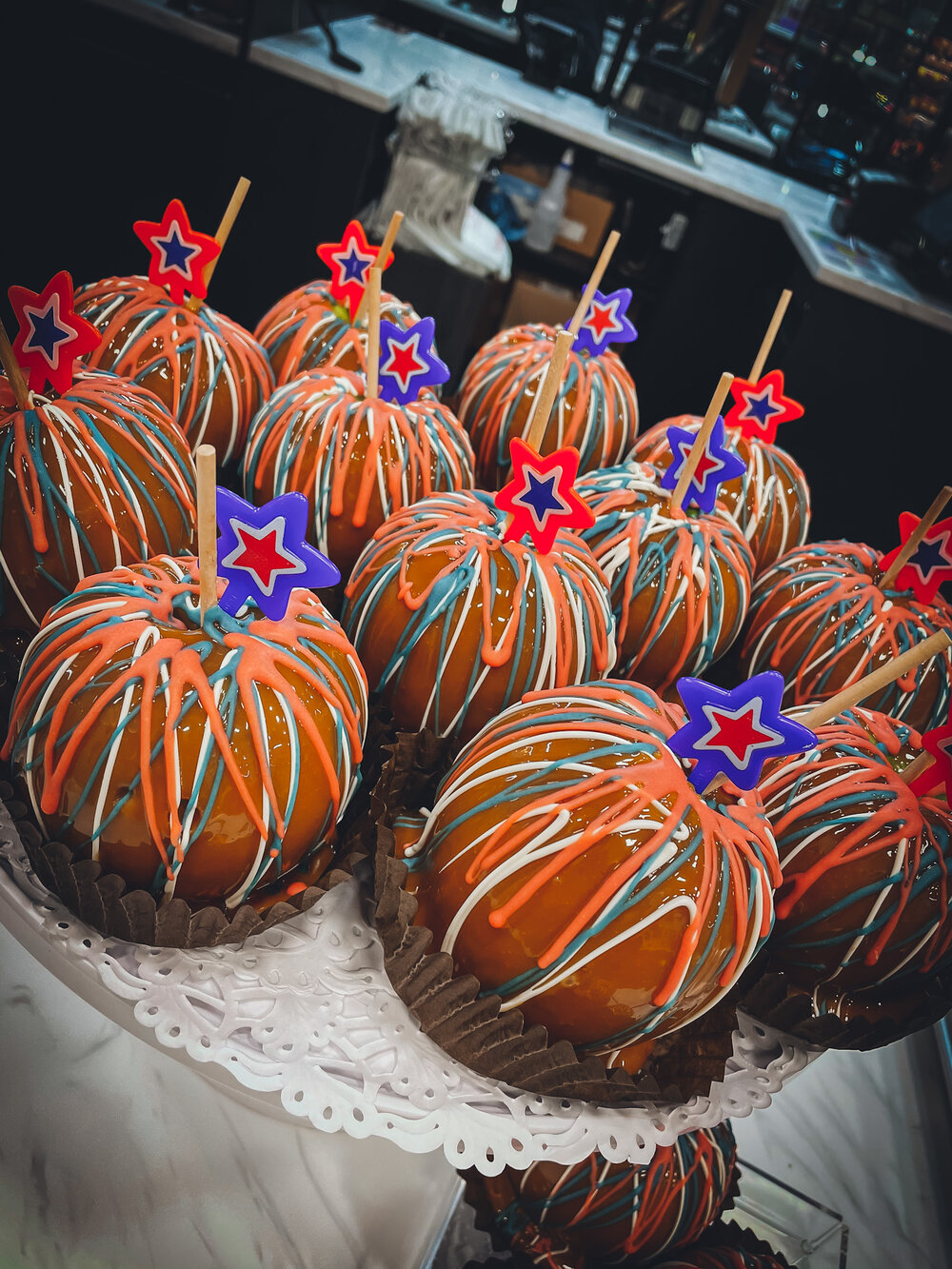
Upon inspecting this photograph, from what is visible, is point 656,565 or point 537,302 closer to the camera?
point 656,565

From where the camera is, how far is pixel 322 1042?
91 centimetres

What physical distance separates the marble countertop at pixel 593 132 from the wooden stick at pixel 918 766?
2.33 meters

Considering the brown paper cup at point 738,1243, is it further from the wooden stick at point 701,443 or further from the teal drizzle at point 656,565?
the wooden stick at point 701,443

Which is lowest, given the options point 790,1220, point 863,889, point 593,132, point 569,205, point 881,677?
point 790,1220

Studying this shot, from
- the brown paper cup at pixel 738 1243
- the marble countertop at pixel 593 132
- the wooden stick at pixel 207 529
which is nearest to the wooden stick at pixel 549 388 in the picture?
the wooden stick at pixel 207 529

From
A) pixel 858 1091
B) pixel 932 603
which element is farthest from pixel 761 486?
pixel 858 1091

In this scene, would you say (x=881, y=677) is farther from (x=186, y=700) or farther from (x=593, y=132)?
(x=593, y=132)

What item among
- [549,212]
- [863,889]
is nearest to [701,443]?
[863,889]

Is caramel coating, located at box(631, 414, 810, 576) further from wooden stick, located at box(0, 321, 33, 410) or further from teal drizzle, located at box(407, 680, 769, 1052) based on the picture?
wooden stick, located at box(0, 321, 33, 410)

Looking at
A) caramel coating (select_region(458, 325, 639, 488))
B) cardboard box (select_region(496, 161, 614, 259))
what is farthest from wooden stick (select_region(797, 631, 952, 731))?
cardboard box (select_region(496, 161, 614, 259))

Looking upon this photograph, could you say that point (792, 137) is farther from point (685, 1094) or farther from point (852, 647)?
point (685, 1094)

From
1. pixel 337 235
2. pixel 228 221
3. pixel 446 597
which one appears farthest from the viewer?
pixel 337 235

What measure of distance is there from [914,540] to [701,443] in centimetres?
36

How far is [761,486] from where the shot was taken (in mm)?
1682
